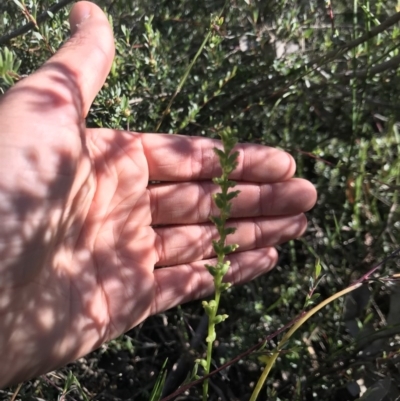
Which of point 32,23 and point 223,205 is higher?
point 32,23

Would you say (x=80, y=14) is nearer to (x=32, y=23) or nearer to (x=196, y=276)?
(x=32, y=23)

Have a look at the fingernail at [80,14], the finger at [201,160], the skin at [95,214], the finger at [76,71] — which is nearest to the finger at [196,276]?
the skin at [95,214]

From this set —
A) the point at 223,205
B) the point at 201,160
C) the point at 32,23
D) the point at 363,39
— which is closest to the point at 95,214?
the point at 201,160

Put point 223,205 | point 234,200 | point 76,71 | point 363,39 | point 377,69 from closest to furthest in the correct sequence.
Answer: point 223,205, point 76,71, point 363,39, point 377,69, point 234,200

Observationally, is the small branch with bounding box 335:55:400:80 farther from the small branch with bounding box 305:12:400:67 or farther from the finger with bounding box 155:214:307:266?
the finger with bounding box 155:214:307:266

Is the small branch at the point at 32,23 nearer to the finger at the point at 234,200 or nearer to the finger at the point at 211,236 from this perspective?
the finger at the point at 234,200

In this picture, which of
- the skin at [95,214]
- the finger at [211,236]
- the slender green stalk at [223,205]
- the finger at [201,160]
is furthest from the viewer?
the finger at [211,236]
